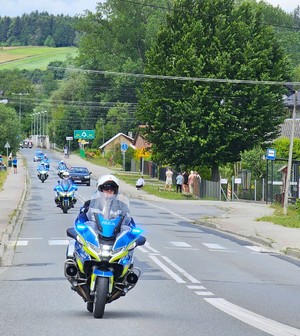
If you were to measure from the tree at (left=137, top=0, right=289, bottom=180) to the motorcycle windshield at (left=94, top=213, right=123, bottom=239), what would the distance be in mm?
44208

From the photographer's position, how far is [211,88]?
5684 cm

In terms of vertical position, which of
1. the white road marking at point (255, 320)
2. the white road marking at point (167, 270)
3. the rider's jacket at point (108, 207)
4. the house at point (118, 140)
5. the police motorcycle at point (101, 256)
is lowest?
the white road marking at point (167, 270)

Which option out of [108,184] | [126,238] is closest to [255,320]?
[126,238]

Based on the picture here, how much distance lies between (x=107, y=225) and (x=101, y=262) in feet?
1.55

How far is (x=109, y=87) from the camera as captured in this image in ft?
351

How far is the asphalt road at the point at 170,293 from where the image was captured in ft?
33.9

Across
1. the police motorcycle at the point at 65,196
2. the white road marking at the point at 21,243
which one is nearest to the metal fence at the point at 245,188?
the police motorcycle at the point at 65,196

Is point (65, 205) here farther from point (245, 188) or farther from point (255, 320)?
point (255, 320)

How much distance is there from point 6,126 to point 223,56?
53.9m

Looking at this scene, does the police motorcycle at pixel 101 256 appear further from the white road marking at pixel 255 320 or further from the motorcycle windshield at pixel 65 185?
the motorcycle windshield at pixel 65 185

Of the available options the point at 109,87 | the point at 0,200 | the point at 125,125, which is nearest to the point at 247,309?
the point at 0,200

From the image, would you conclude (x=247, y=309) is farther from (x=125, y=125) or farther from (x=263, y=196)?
(x=125, y=125)

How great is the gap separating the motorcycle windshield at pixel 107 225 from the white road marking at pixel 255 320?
169 centimetres

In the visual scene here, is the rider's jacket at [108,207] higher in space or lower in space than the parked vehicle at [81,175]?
higher
